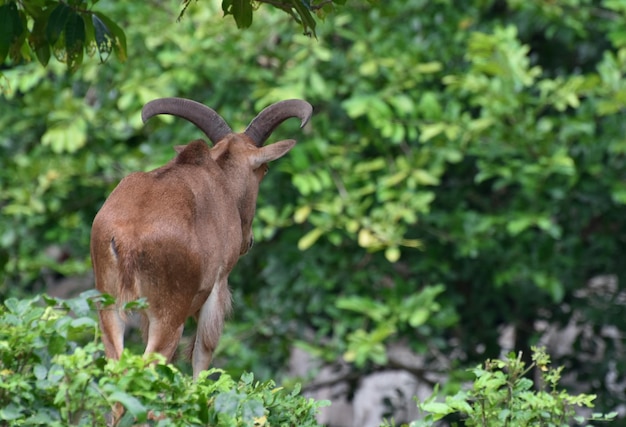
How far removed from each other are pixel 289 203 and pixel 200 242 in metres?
4.44

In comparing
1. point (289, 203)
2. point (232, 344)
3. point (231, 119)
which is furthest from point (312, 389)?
point (231, 119)

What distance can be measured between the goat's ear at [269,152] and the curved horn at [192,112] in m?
0.22

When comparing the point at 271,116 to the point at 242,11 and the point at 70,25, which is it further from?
the point at 70,25

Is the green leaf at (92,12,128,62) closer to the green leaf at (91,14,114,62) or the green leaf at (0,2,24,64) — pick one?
the green leaf at (91,14,114,62)

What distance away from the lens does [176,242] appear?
3.99m

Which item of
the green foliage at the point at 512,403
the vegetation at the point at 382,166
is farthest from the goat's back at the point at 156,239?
the vegetation at the point at 382,166

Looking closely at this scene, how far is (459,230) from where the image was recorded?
325 inches

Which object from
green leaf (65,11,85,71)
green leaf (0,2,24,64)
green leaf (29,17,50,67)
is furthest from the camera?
green leaf (29,17,50,67)

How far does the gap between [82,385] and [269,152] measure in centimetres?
194

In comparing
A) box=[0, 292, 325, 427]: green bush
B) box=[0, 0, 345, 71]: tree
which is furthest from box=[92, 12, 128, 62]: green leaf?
box=[0, 292, 325, 427]: green bush

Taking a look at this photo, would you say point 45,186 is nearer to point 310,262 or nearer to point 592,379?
point 310,262

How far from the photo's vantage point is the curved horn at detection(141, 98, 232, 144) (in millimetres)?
4715

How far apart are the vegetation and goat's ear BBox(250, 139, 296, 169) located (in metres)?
3.03

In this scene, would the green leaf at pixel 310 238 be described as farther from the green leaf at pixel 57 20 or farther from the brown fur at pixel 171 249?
the green leaf at pixel 57 20
